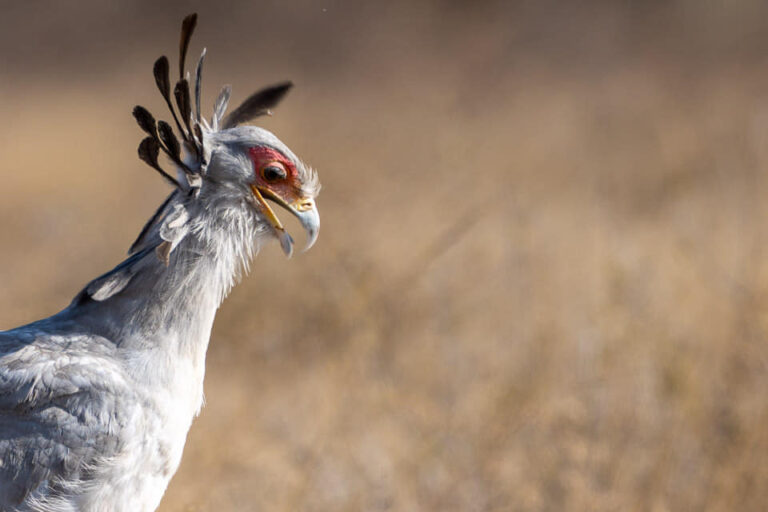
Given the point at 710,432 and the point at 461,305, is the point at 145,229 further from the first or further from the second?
the point at 461,305

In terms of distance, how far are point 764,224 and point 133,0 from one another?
1051 cm

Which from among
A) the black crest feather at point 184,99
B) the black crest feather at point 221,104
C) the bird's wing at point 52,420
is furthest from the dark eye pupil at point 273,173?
the bird's wing at point 52,420

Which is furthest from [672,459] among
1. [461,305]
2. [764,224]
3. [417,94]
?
[417,94]

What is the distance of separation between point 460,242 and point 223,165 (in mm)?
4466

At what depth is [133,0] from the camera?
1430 centimetres

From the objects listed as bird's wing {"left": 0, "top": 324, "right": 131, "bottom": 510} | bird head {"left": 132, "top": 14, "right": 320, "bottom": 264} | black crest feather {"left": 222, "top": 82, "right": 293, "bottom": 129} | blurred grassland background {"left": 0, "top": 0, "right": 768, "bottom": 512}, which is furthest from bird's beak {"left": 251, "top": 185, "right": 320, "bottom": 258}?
blurred grassland background {"left": 0, "top": 0, "right": 768, "bottom": 512}

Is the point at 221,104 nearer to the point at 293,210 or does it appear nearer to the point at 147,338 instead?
the point at 293,210

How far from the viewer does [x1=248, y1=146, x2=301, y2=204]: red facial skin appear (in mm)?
2592

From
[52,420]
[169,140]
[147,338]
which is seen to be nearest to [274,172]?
[169,140]

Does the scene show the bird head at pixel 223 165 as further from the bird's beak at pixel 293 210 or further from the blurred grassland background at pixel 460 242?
the blurred grassland background at pixel 460 242

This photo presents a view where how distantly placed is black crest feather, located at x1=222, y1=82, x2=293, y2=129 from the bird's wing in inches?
33.2

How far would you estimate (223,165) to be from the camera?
259cm

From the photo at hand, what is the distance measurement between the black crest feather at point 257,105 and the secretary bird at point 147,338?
18cm

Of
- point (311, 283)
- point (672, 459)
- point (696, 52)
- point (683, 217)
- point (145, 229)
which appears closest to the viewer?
point (145, 229)
